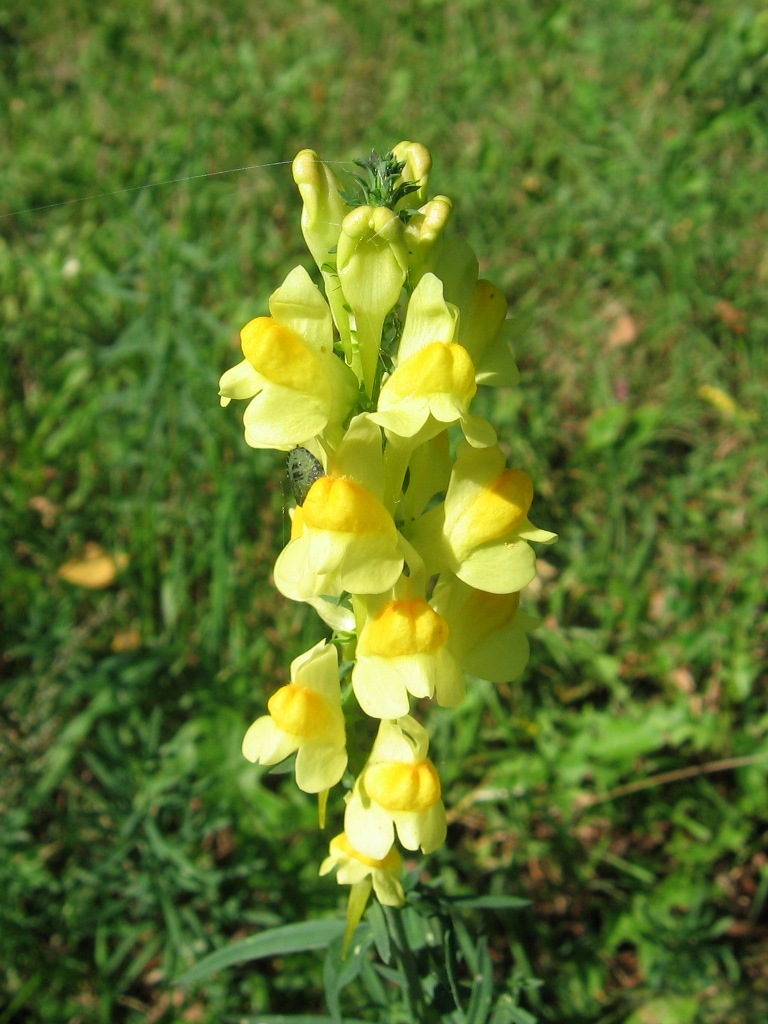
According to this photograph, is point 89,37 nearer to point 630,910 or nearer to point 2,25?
point 2,25

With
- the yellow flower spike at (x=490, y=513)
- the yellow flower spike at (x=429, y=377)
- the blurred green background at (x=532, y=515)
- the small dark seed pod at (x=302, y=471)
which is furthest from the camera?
the blurred green background at (x=532, y=515)

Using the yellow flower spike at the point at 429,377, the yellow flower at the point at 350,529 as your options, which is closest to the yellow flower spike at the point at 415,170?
the yellow flower spike at the point at 429,377

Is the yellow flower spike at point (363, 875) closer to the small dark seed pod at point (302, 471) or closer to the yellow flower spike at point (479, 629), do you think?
the yellow flower spike at point (479, 629)

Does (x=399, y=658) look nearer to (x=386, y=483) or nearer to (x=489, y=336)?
(x=386, y=483)

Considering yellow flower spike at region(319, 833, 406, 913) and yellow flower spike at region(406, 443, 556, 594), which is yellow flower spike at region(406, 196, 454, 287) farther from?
yellow flower spike at region(319, 833, 406, 913)

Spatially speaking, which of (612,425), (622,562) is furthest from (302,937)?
(612,425)

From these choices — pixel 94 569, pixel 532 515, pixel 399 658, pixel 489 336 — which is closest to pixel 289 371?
pixel 489 336
